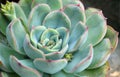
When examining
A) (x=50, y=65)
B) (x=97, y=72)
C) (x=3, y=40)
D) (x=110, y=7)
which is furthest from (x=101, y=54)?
(x=110, y=7)

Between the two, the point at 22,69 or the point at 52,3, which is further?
the point at 52,3

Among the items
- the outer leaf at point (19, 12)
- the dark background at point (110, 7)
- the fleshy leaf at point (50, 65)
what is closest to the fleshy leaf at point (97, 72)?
the fleshy leaf at point (50, 65)

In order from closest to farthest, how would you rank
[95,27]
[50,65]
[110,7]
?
[50,65] → [95,27] → [110,7]

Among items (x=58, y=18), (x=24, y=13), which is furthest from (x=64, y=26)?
(x=24, y=13)

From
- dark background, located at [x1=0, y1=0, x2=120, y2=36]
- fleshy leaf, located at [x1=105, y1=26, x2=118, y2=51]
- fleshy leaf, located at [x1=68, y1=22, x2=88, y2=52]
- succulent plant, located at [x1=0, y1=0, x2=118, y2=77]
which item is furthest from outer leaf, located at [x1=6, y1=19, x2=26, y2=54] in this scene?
dark background, located at [x1=0, y1=0, x2=120, y2=36]

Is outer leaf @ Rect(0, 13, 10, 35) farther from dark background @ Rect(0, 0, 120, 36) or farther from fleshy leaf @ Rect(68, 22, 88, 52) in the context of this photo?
dark background @ Rect(0, 0, 120, 36)

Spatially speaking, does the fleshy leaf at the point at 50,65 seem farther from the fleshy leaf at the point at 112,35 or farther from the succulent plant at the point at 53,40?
the fleshy leaf at the point at 112,35

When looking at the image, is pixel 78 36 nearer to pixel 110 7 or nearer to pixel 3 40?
pixel 3 40
